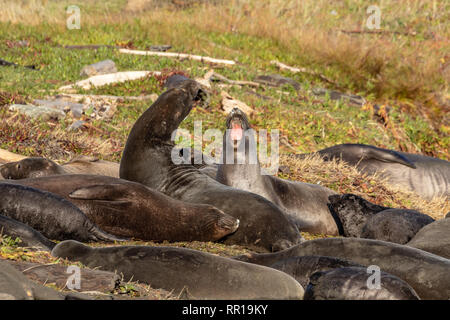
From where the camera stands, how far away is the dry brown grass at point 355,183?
8953 millimetres

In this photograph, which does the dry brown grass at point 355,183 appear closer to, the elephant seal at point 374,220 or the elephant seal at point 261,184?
the elephant seal at point 261,184

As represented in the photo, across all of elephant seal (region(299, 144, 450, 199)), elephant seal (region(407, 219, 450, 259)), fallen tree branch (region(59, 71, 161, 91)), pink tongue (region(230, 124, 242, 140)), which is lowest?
elephant seal (region(299, 144, 450, 199))

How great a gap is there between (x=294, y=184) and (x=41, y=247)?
4015 mm

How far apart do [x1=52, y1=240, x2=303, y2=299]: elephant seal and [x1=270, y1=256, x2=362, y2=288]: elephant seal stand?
1.24 ft

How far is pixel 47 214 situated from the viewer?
16.8 feet

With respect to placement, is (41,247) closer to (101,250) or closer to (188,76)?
(101,250)

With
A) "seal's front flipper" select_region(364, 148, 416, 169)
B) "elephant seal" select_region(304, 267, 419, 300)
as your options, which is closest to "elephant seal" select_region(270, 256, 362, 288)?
"elephant seal" select_region(304, 267, 419, 300)

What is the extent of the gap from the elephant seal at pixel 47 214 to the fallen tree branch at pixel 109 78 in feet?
27.8

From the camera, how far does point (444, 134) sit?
49.0ft

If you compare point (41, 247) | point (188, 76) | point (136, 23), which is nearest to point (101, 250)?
point (41, 247)

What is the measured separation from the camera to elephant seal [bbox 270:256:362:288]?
168 inches

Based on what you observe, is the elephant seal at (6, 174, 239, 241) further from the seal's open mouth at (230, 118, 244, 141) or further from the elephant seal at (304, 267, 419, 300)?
the elephant seal at (304, 267, 419, 300)

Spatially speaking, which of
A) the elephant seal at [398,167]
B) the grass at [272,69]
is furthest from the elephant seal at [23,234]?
the elephant seal at [398,167]
